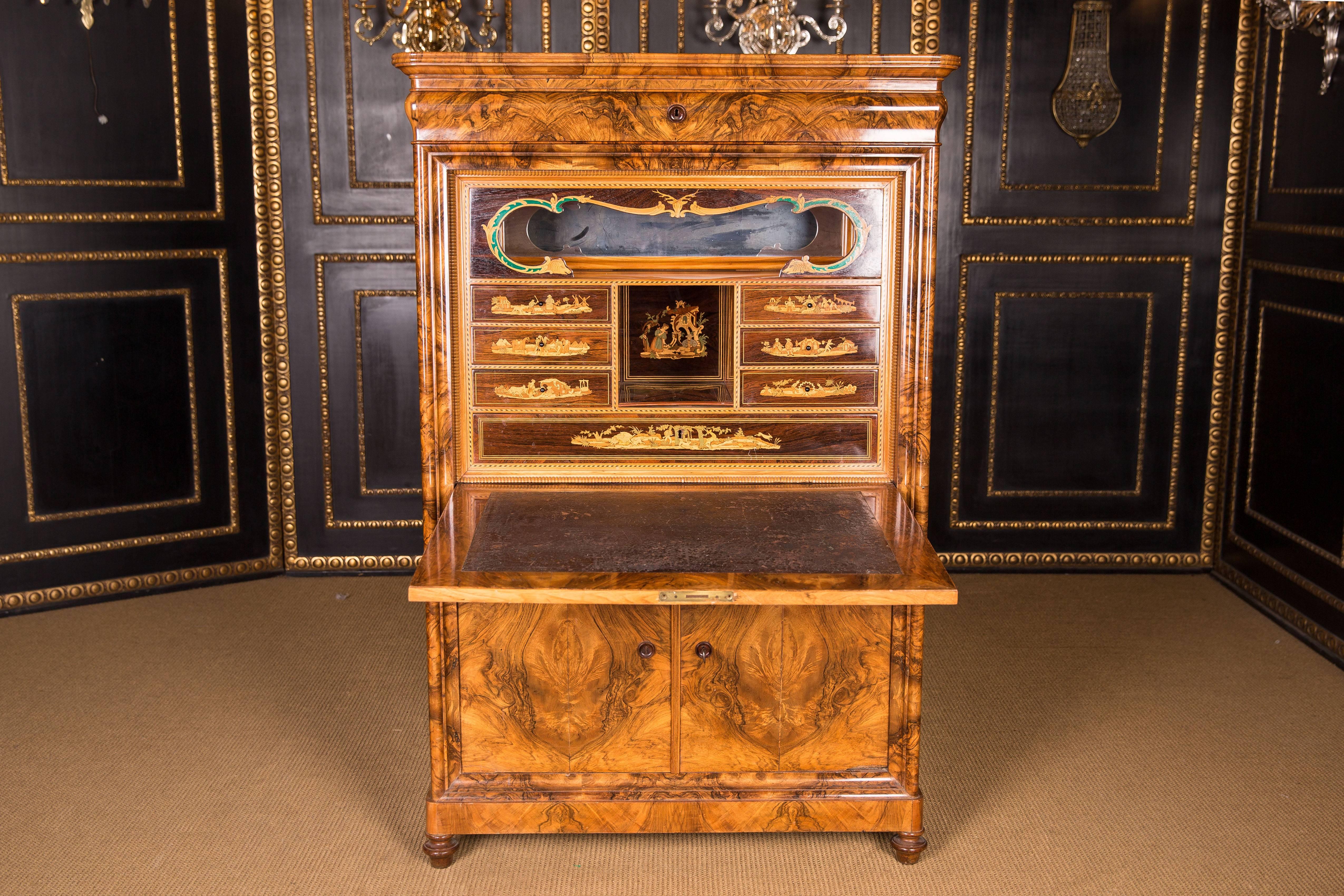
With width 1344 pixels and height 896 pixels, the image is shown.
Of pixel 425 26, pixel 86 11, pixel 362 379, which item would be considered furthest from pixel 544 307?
pixel 86 11

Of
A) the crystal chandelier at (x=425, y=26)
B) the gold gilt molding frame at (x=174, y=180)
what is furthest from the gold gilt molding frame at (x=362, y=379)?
the crystal chandelier at (x=425, y=26)

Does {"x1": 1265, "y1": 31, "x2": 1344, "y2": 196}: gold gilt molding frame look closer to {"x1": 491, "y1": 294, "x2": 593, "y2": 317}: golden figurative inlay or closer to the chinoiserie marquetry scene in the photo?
the chinoiserie marquetry scene

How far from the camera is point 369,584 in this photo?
4.48 meters

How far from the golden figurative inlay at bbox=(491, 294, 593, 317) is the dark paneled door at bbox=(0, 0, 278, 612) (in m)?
1.88

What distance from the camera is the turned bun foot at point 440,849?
8.75 feet

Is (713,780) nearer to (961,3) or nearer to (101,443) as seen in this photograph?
(101,443)

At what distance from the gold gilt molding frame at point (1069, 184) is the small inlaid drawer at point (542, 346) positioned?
2.01 meters

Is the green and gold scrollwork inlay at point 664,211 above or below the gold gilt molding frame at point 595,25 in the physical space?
below

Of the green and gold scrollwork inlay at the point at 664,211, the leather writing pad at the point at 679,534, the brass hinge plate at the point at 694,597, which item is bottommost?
the brass hinge plate at the point at 694,597

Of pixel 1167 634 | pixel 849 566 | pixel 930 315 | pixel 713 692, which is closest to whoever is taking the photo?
pixel 849 566

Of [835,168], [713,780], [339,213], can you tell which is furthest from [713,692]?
[339,213]

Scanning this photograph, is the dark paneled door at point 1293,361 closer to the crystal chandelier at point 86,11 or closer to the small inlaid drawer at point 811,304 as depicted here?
the small inlaid drawer at point 811,304

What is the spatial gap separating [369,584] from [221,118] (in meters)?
1.64

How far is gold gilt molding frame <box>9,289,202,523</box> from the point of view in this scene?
4.02 m
